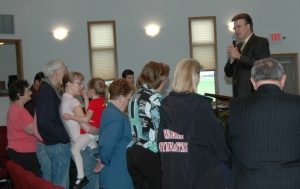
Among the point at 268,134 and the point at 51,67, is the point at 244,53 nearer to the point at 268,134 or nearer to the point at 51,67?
the point at 268,134

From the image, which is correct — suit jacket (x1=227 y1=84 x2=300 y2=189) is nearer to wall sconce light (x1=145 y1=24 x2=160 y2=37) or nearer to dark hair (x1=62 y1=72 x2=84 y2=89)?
dark hair (x1=62 y1=72 x2=84 y2=89)

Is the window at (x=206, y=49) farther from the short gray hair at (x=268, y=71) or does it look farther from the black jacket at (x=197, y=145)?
the short gray hair at (x=268, y=71)

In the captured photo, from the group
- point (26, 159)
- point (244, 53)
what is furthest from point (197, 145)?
point (26, 159)

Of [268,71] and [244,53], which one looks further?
[244,53]

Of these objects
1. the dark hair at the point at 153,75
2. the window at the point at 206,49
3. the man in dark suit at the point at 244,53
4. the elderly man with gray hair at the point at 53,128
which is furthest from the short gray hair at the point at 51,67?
the window at the point at 206,49

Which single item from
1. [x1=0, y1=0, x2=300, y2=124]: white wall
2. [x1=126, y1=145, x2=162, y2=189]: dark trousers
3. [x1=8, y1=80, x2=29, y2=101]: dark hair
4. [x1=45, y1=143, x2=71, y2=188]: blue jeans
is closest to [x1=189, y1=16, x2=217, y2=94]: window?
[x1=0, y1=0, x2=300, y2=124]: white wall

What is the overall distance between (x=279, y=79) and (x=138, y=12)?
918cm

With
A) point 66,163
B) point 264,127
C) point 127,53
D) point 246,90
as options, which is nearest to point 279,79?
point 264,127

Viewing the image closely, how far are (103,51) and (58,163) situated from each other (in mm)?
7387

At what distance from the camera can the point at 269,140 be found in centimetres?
291

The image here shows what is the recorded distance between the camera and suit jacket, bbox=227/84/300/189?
2.90 m

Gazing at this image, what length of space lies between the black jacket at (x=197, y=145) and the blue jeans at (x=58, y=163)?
1.82 m

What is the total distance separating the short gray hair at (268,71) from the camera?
3.00 metres

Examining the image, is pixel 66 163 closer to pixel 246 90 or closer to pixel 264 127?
pixel 246 90
